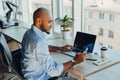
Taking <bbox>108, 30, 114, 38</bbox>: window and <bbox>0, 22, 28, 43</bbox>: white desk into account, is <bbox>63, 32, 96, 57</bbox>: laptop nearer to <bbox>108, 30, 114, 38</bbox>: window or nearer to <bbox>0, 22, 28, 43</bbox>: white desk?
<bbox>108, 30, 114, 38</bbox>: window

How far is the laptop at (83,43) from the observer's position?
2244 millimetres

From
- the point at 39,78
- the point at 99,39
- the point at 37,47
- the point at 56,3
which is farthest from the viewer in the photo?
the point at 56,3

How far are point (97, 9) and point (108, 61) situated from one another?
3.43ft

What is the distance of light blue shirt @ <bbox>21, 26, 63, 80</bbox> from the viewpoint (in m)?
1.76

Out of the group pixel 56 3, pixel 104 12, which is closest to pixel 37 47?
pixel 104 12

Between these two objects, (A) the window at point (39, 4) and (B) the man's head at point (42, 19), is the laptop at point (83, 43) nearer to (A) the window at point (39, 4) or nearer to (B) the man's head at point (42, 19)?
(B) the man's head at point (42, 19)

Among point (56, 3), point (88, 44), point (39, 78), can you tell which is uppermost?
point (56, 3)

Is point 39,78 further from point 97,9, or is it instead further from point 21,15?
point 21,15

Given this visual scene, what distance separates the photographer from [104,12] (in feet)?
9.06

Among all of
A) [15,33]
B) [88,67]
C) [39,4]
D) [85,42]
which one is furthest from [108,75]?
[39,4]

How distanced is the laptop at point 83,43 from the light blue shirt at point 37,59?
1.71 feet

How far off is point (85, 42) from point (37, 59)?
74cm

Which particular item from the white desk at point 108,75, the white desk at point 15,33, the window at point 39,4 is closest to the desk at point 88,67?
the white desk at point 108,75

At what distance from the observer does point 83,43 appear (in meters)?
2.34
